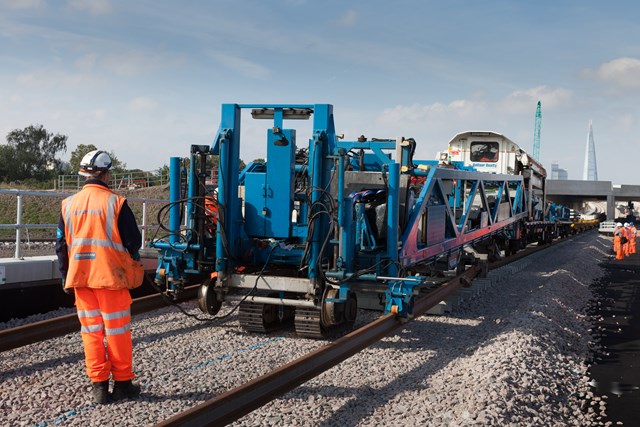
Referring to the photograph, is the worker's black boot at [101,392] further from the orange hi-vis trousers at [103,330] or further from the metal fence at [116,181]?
the metal fence at [116,181]

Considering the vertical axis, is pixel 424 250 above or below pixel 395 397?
above

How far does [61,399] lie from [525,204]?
15.1m

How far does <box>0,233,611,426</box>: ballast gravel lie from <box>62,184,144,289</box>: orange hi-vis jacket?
97 centimetres

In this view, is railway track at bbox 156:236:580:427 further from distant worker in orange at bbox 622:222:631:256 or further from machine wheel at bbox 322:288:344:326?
distant worker in orange at bbox 622:222:631:256

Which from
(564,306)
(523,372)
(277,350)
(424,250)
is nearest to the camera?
(523,372)

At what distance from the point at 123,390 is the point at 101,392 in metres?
0.16

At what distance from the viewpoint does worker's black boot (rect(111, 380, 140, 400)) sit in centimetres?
489

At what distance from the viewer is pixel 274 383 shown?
4.50m

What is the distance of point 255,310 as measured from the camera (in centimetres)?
720

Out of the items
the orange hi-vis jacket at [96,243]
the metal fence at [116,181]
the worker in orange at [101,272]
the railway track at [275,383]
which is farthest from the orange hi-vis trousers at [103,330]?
the metal fence at [116,181]

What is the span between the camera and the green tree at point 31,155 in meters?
56.5

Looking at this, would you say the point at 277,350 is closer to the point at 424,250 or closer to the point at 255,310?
the point at 255,310

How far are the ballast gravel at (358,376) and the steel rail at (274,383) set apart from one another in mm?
283

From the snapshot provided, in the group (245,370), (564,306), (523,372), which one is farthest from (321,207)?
(564,306)
